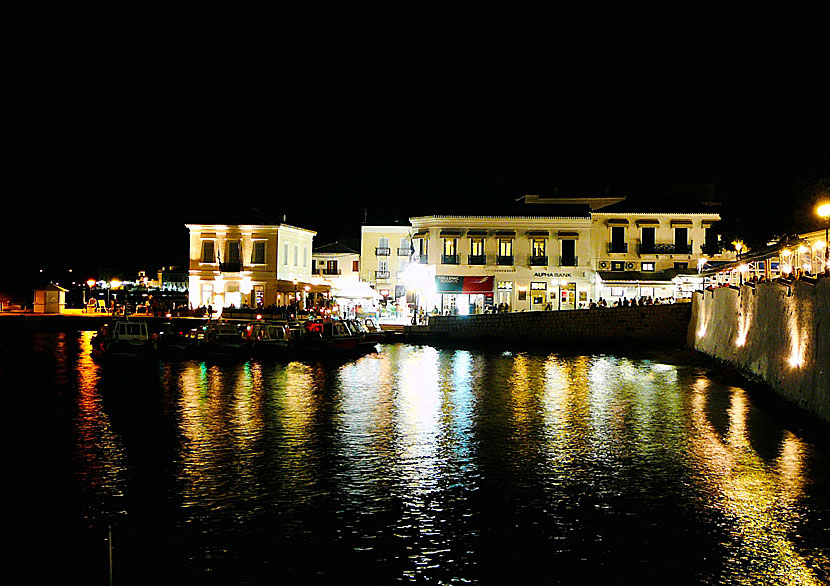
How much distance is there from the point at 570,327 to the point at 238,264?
24297mm

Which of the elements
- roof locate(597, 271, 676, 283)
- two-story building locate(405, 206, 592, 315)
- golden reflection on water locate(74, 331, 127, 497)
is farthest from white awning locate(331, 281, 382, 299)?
golden reflection on water locate(74, 331, 127, 497)

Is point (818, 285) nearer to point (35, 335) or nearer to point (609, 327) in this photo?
point (609, 327)

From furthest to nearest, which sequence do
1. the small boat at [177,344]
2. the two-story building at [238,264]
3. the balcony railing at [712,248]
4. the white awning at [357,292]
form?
the two-story building at [238,264] → the balcony railing at [712,248] → the white awning at [357,292] → the small boat at [177,344]

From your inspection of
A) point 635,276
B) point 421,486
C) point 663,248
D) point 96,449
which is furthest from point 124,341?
point 663,248

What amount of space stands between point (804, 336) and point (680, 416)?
3390mm

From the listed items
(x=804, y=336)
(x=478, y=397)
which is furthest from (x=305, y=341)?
(x=804, y=336)

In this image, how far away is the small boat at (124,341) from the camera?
32.2 m

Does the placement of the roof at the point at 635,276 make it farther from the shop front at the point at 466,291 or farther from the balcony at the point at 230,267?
the balcony at the point at 230,267

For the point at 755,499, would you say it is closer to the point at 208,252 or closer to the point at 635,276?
the point at 635,276

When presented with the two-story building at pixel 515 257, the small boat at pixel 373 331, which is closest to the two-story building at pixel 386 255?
the two-story building at pixel 515 257

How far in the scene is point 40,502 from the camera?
1195 cm

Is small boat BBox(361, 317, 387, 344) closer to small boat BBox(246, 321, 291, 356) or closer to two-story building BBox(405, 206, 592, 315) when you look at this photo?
small boat BBox(246, 321, 291, 356)

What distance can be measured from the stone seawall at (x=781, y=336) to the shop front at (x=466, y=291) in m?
18.9

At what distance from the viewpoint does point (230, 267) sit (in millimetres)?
55844
